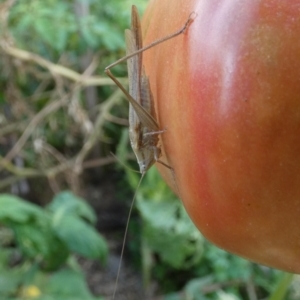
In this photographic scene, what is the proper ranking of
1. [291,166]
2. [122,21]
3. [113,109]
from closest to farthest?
[291,166] < [122,21] < [113,109]

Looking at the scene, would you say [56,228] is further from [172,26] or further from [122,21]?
[172,26]

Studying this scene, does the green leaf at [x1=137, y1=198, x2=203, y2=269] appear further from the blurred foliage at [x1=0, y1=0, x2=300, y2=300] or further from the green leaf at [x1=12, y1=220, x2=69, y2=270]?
the green leaf at [x1=12, y1=220, x2=69, y2=270]

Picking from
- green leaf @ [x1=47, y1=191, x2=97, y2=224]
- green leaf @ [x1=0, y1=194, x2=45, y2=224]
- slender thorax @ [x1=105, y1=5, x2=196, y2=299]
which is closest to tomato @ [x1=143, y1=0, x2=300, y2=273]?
slender thorax @ [x1=105, y1=5, x2=196, y2=299]

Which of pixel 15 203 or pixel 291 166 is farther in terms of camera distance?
pixel 15 203

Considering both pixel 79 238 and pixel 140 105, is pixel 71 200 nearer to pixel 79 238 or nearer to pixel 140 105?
pixel 79 238

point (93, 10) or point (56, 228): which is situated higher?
point (93, 10)

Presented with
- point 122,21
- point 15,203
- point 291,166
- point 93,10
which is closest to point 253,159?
point 291,166

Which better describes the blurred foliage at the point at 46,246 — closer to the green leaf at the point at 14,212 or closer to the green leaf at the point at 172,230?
the green leaf at the point at 14,212
